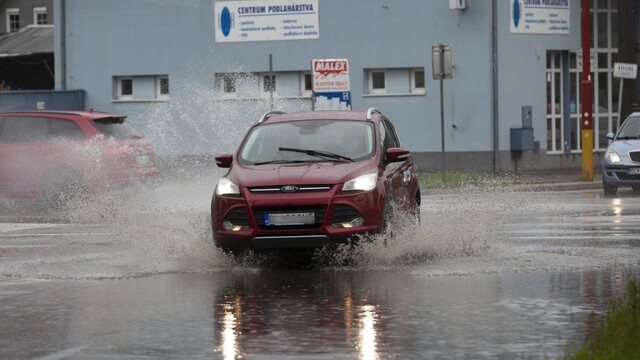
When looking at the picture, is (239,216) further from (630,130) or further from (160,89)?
(160,89)

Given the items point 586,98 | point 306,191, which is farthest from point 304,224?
point 586,98

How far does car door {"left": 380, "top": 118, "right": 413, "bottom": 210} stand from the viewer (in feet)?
51.1

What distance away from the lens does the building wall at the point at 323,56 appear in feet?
129

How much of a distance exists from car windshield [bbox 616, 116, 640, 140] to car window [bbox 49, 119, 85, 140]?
10.9 m

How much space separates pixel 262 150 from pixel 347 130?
3.21ft

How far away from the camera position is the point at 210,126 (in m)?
42.5

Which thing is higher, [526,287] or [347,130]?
[347,130]

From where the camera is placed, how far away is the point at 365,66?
40.4 metres

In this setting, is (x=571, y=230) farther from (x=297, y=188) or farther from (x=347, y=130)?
(x=297, y=188)

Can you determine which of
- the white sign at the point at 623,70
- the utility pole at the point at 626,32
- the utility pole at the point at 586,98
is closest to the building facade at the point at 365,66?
the utility pole at the point at 626,32

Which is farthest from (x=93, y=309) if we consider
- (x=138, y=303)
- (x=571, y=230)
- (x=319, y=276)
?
(x=571, y=230)

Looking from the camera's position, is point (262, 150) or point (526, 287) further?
point (262, 150)

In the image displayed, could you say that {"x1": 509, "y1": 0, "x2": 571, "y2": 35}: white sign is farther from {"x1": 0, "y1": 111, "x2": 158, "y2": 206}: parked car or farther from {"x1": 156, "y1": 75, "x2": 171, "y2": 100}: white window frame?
{"x1": 0, "y1": 111, "x2": 158, "y2": 206}: parked car

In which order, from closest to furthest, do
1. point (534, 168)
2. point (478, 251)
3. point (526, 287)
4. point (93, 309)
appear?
point (93, 309), point (526, 287), point (478, 251), point (534, 168)
